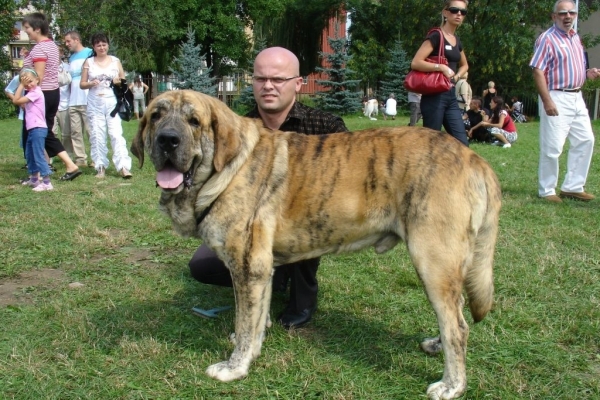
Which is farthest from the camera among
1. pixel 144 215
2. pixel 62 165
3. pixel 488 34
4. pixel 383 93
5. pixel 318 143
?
pixel 383 93

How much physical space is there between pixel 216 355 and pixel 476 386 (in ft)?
5.09

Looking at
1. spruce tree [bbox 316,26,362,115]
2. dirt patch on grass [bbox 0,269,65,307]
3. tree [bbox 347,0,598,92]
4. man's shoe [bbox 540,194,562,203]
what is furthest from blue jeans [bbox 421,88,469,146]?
tree [bbox 347,0,598,92]

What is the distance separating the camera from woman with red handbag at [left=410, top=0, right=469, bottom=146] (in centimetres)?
606

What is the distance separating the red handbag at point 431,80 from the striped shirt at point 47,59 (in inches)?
221

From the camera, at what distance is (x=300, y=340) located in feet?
11.8

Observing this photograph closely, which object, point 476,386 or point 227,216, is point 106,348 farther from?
point 476,386

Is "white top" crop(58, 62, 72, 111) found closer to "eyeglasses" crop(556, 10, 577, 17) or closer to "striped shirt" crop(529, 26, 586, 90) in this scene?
"striped shirt" crop(529, 26, 586, 90)

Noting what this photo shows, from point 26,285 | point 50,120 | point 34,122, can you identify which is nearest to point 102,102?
point 50,120

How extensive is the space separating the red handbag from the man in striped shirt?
1.74 metres

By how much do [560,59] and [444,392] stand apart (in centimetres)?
563

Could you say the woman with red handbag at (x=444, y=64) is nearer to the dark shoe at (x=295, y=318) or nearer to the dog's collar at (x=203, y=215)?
the dark shoe at (x=295, y=318)

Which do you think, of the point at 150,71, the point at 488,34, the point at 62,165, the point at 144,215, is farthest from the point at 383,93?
the point at 144,215

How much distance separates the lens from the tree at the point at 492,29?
2711cm

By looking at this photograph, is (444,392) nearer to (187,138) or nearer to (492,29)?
(187,138)
